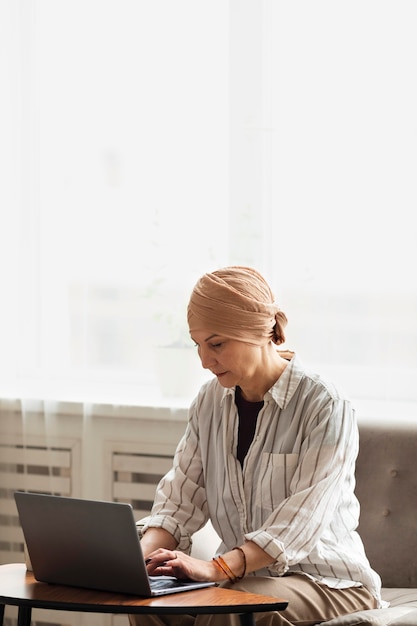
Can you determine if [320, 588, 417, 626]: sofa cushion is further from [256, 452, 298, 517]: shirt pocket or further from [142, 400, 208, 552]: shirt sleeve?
[142, 400, 208, 552]: shirt sleeve

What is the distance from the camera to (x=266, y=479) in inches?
87.4

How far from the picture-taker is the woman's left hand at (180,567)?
196cm

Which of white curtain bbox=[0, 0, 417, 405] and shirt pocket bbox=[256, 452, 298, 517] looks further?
white curtain bbox=[0, 0, 417, 405]

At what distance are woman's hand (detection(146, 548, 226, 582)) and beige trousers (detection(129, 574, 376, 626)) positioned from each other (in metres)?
0.06

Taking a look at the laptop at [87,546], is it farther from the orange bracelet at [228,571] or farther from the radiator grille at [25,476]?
the radiator grille at [25,476]

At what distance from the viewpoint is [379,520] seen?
252 centimetres

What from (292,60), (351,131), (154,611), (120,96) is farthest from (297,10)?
(154,611)

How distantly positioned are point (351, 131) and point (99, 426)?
1183mm

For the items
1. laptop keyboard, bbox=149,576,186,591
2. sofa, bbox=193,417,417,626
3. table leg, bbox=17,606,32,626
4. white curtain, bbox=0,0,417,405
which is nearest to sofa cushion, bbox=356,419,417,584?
sofa, bbox=193,417,417,626

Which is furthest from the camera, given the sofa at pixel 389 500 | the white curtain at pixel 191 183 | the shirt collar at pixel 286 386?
the white curtain at pixel 191 183

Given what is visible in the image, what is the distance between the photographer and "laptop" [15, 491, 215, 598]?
5.80ft

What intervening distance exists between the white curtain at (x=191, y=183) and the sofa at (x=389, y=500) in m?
0.35

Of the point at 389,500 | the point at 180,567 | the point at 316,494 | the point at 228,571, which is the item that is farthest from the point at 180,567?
the point at 389,500

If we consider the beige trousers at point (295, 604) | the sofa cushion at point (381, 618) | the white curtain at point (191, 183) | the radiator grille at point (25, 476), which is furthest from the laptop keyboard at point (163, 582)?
the radiator grille at point (25, 476)
